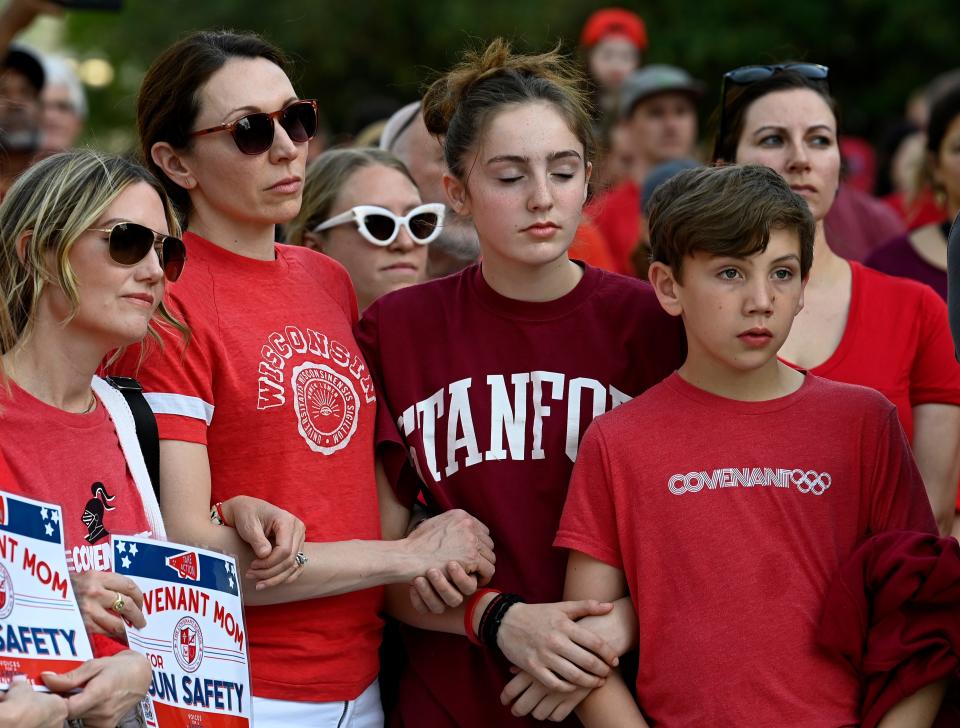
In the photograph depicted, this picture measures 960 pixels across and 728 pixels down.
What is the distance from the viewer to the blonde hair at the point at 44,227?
9.51ft

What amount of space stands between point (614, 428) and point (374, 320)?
749 mm

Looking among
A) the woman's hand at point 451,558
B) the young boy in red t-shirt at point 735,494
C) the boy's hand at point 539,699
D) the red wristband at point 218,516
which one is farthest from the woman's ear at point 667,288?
the red wristband at point 218,516

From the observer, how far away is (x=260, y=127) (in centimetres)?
337

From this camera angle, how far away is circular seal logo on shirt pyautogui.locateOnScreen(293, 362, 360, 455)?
10.7ft

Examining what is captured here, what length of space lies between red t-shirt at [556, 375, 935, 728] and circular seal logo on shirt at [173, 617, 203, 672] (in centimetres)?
86

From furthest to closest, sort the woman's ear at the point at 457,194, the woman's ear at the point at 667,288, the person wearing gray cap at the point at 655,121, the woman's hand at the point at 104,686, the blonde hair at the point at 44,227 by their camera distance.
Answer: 1. the person wearing gray cap at the point at 655,121
2. the woman's ear at the point at 457,194
3. the woman's ear at the point at 667,288
4. the blonde hair at the point at 44,227
5. the woman's hand at the point at 104,686

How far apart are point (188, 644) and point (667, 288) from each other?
4.62ft

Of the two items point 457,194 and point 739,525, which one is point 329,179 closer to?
point 457,194

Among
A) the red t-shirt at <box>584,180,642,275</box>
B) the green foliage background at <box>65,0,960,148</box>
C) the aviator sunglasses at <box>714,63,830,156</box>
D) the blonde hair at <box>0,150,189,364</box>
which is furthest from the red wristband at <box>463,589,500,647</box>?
the green foliage background at <box>65,0,960,148</box>

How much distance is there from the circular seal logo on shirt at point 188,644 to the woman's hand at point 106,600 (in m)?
0.11

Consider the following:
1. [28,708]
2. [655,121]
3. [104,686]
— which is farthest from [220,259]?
[655,121]

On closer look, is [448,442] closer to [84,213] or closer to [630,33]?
[84,213]

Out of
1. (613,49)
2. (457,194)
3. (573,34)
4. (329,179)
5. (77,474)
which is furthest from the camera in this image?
(573,34)

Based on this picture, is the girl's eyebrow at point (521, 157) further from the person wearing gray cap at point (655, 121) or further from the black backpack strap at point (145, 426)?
the person wearing gray cap at point (655, 121)
